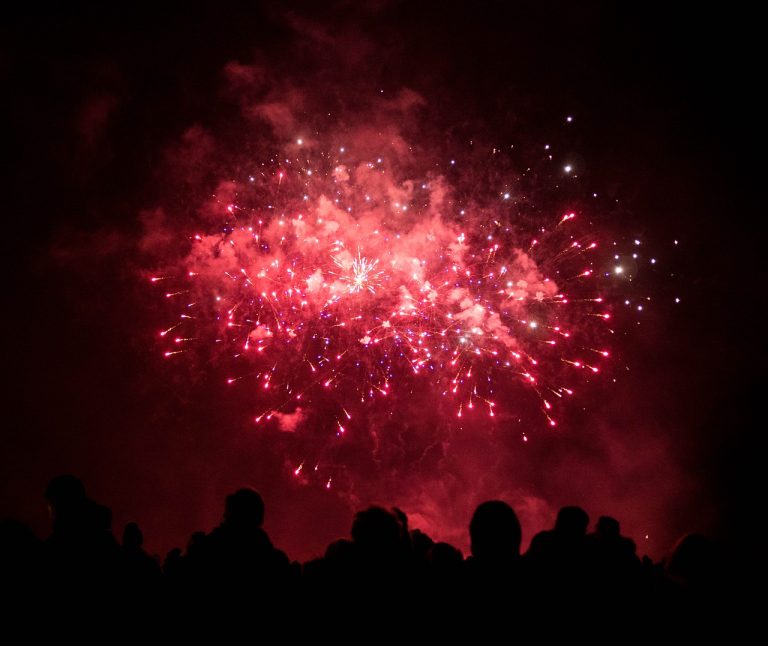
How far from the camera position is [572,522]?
329cm

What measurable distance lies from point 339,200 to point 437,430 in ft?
22.3

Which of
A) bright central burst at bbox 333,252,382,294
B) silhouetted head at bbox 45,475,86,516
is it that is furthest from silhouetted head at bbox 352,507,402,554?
bright central burst at bbox 333,252,382,294

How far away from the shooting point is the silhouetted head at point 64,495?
302cm

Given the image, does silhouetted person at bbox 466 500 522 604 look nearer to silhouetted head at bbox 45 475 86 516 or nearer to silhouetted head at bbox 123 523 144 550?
silhouetted head at bbox 45 475 86 516

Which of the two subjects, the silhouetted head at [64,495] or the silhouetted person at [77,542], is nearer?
the silhouetted person at [77,542]

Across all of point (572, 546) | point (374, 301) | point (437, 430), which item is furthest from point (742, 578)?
point (437, 430)

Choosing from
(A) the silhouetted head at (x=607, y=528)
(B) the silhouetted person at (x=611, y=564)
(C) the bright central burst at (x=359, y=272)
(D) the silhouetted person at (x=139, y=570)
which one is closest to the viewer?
(B) the silhouetted person at (x=611, y=564)

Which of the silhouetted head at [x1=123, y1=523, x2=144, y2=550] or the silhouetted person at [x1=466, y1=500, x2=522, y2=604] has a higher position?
the silhouetted person at [x1=466, y1=500, x2=522, y2=604]

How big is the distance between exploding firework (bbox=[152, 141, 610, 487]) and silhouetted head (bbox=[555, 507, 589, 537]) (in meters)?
8.56

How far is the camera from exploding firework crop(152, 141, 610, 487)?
11.5 meters

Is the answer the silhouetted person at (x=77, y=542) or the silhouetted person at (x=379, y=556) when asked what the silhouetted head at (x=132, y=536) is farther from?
the silhouetted person at (x=379, y=556)

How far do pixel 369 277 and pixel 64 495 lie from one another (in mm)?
8859

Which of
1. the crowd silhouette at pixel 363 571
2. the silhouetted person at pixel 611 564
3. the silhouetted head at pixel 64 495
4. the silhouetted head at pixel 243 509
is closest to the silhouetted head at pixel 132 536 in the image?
the crowd silhouette at pixel 363 571

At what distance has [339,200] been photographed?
11461 mm
